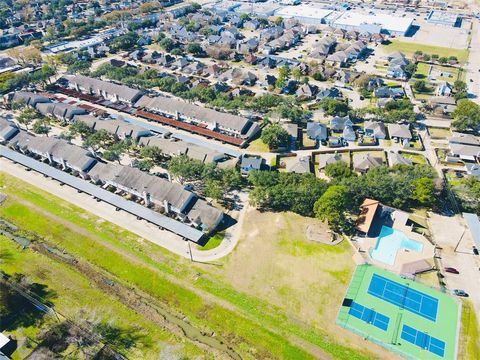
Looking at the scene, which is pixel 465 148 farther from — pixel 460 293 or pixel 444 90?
pixel 460 293

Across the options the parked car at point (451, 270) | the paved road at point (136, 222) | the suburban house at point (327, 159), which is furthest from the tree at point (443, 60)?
the paved road at point (136, 222)

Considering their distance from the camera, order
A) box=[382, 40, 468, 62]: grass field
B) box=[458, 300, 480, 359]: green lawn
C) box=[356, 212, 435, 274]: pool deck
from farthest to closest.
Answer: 1. box=[382, 40, 468, 62]: grass field
2. box=[356, 212, 435, 274]: pool deck
3. box=[458, 300, 480, 359]: green lawn

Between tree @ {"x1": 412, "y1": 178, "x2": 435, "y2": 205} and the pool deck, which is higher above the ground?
tree @ {"x1": 412, "y1": 178, "x2": 435, "y2": 205}

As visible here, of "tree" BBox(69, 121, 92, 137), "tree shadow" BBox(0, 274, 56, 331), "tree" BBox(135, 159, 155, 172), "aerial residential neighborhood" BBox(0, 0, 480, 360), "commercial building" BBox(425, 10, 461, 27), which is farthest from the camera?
"commercial building" BBox(425, 10, 461, 27)

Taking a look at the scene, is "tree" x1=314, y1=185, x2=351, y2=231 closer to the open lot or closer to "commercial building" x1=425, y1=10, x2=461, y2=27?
the open lot

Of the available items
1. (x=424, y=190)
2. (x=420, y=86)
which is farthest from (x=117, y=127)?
(x=420, y=86)

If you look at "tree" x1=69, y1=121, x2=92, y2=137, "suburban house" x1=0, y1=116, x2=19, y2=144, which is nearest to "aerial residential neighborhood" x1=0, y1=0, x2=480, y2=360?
"suburban house" x1=0, y1=116, x2=19, y2=144

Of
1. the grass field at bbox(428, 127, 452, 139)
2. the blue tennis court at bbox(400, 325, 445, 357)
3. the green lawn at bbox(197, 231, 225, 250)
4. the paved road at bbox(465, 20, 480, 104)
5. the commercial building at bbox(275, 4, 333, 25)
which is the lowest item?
the blue tennis court at bbox(400, 325, 445, 357)
